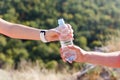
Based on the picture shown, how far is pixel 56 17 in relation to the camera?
32.8 metres

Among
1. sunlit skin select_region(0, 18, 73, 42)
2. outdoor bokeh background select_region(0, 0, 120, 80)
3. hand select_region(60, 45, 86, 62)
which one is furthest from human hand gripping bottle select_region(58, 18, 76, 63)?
outdoor bokeh background select_region(0, 0, 120, 80)

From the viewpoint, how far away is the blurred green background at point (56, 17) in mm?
24328

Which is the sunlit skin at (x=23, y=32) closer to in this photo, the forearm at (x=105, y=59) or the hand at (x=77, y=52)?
the hand at (x=77, y=52)

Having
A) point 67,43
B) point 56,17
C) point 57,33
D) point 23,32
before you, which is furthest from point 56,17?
point 67,43

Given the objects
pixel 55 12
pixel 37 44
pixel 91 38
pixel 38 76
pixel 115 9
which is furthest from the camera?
pixel 55 12

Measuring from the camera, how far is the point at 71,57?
232 centimetres

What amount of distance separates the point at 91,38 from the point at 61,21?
991 inches

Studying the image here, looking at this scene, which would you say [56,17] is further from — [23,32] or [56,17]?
[23,32]

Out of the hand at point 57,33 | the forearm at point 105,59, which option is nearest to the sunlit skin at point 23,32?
the hand at point 57,33

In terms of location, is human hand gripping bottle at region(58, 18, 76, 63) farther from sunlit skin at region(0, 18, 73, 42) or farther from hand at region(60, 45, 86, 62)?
sunlit skin at region(0, 18, 73, 42)

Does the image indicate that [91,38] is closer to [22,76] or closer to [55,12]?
[55,12]

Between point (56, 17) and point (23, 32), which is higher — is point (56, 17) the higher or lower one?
the lower one

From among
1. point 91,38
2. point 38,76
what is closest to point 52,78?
point 38,76

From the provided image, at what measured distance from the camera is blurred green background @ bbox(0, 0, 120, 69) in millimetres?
24328
